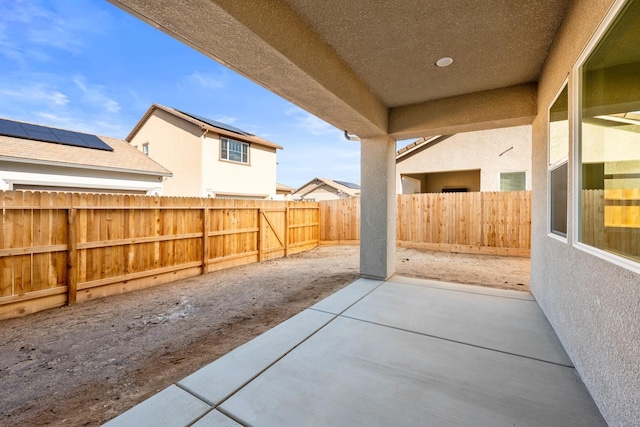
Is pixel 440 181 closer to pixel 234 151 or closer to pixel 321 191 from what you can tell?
pixel 234 151

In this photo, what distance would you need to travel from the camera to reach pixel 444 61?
10.0 feet

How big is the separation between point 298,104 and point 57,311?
445 cm

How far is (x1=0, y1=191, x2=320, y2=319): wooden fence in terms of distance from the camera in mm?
3543

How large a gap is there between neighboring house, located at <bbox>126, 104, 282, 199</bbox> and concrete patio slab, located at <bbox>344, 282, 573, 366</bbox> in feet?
32.5

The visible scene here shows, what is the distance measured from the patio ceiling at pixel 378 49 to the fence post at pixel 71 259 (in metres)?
3.60

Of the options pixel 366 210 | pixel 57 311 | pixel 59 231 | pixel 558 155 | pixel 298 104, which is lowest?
pixel 57 311

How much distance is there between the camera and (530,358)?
221 cm

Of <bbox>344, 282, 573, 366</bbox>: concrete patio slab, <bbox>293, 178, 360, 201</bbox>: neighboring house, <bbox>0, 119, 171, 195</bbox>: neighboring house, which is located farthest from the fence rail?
<bbox>293, 178, 360, 201</bbox>: neighboring house

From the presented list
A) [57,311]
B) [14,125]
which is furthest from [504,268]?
[14,125]

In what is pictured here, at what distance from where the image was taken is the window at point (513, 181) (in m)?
9.62

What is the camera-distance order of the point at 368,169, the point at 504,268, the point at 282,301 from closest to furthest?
the point at 282,301 → the point at 368,169 → the point at 504,268

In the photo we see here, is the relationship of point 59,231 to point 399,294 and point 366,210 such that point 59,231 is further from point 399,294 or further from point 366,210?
point 399,294

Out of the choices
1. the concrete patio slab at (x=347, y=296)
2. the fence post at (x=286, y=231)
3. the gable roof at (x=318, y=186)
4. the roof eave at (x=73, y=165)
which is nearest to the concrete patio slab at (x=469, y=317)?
the concrete patio slab at (x=347, y=296)

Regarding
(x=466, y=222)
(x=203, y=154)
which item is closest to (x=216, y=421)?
(x=466, y=222)
